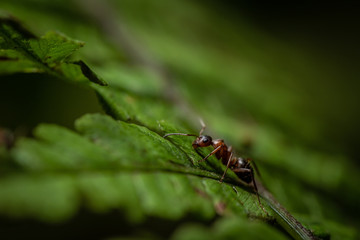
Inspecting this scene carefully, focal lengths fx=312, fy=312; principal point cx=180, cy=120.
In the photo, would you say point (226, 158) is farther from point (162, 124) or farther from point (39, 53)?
point (39, 53)

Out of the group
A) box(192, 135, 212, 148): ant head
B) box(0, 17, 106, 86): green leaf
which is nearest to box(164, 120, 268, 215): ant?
box(192, 135, 212, 148): ant head

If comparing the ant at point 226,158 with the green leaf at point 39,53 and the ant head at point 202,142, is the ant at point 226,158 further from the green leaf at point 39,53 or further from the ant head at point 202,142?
the green leaf at point 39,53

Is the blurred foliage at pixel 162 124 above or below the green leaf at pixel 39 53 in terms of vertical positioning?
below

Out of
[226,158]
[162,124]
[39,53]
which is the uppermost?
[39,53]

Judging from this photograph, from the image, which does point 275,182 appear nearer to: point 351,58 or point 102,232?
point 102,232

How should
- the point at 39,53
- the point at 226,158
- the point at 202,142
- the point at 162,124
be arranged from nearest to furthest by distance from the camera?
the point at 39,53, the point at 162,124, the point at 202,142, the point at 226,158

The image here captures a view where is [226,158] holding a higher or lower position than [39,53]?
lower

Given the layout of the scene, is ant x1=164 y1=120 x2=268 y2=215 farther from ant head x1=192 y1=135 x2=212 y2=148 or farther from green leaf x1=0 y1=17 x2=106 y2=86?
green leaf x1=0 y1=17 x2=106 y2=86

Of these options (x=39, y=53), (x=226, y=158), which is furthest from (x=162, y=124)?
(x=39, y=53)

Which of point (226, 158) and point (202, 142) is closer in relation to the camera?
point (202, 142)

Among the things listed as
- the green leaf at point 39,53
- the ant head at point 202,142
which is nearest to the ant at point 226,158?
the ant head at point 202,142
